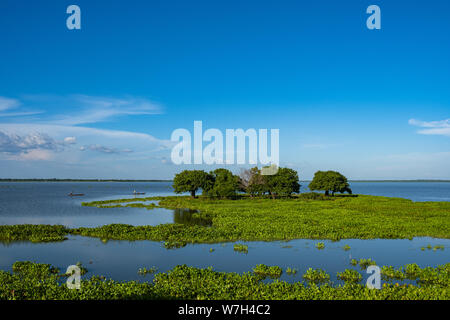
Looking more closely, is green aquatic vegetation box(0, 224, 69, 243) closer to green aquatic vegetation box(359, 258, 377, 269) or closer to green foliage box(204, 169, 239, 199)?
green aquatic vegetation box(359, 258, 377, 269)

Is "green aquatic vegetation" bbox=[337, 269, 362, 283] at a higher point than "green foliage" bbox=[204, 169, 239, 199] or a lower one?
lower

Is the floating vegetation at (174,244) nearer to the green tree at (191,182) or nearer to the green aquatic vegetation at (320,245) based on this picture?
the green aquatic vegetation at (320,245)

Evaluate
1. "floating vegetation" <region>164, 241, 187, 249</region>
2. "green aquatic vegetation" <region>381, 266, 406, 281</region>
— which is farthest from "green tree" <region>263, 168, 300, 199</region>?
"green aquatic vegetation" <region>381, 266, 406, 281</region>

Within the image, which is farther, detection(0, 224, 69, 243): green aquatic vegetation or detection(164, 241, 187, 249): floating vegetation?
detection(0, 224, 69, 243): green aquatic vegetation

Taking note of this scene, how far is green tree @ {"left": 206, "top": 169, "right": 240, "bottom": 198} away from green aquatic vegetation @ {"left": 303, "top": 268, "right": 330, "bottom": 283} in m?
60.3

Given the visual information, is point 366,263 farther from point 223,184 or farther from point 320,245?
point 223,184

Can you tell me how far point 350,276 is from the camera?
746 inches

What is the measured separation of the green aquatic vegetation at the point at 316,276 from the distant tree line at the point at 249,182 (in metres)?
60.4

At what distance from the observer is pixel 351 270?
65.9ft

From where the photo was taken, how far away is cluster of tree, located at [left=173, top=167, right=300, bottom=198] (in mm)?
80625

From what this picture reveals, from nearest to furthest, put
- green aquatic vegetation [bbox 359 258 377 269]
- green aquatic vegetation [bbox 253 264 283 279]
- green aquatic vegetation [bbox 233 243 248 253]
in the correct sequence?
green aquatic vegetation [bbox 253 264 283 279] → green aquatic vegetation [bbox 359 258 377 269] → green aquatic vegetation [bbox 233 243 248 253]

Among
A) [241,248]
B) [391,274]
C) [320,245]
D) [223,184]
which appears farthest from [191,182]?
[391,274]

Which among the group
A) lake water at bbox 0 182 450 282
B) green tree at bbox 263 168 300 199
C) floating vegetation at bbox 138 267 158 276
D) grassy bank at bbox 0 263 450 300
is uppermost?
green tree at bbox 263 168 300 199
